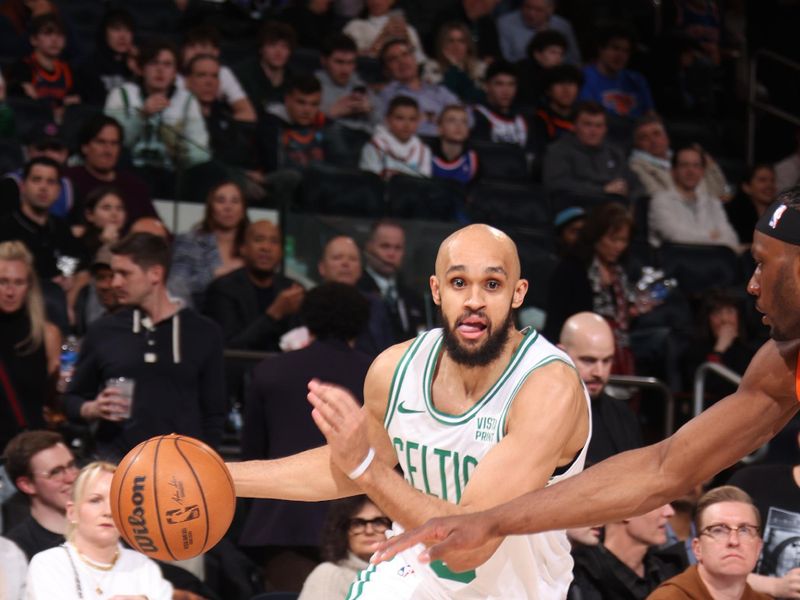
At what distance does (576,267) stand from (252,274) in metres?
2.05

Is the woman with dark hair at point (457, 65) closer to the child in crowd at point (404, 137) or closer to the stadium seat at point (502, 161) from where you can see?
the stadium seat at point (502, 161)

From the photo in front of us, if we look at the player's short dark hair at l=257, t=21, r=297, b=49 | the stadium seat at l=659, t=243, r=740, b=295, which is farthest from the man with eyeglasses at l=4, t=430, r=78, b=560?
the stadium seat at l=659, t=243, r=740, b=295

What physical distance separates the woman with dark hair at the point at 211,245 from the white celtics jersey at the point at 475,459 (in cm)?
410

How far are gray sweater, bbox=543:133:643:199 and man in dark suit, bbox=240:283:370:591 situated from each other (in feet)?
15.8

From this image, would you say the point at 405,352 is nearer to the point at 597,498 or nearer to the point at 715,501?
the point at 597,498

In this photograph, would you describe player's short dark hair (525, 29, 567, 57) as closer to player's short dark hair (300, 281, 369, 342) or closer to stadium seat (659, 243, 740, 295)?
stadium seat (659, 243, 740, 295)

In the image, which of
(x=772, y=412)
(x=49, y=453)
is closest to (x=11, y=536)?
(x=49, y=453)

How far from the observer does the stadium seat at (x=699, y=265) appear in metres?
11.4

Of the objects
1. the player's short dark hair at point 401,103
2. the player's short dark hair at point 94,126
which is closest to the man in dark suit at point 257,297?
the player's short dark hair at point 94,126

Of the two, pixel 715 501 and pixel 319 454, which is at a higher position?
pixel 319 454

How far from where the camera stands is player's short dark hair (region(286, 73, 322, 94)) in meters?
10.6

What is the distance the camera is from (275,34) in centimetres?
1116

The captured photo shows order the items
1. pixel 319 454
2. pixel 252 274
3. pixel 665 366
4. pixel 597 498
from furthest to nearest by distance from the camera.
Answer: pixel 665 366 < pixel 252 274 < pixel 319 454 < pixel 597 498

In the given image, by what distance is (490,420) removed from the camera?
467cm
